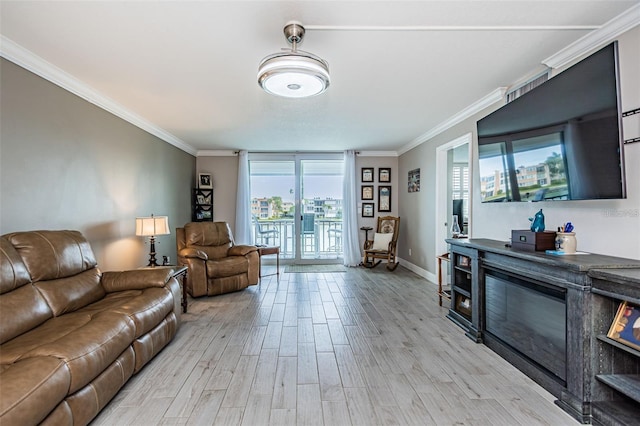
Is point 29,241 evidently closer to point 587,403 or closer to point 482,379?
point 482,379

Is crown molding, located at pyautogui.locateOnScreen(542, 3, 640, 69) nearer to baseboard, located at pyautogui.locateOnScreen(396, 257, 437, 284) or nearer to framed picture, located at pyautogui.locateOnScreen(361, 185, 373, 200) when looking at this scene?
baseboard, located at pyautogui.locateOnScreen(396, 257, 437, 284)

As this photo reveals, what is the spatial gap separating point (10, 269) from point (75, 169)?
4.56 ft

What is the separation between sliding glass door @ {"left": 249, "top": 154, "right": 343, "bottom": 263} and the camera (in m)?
6.62

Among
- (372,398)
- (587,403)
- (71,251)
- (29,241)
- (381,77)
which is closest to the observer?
(587,403)

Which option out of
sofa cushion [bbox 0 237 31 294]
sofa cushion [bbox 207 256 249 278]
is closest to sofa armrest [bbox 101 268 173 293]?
sofa cushion [bbox 0 237 31 294]

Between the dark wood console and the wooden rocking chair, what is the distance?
336 cm

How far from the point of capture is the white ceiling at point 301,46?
1922 millimetres

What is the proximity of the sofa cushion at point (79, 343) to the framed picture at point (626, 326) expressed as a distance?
2.82 metres

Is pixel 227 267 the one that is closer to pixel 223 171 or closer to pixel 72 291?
pixel 72 291

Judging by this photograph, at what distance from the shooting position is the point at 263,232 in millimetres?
6738

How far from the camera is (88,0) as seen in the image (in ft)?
6.02

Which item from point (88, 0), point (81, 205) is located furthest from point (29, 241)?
point (88, 0)

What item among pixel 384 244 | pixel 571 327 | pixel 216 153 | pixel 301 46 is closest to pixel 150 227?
pixel 301 46

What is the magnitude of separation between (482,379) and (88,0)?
11.5 ft
